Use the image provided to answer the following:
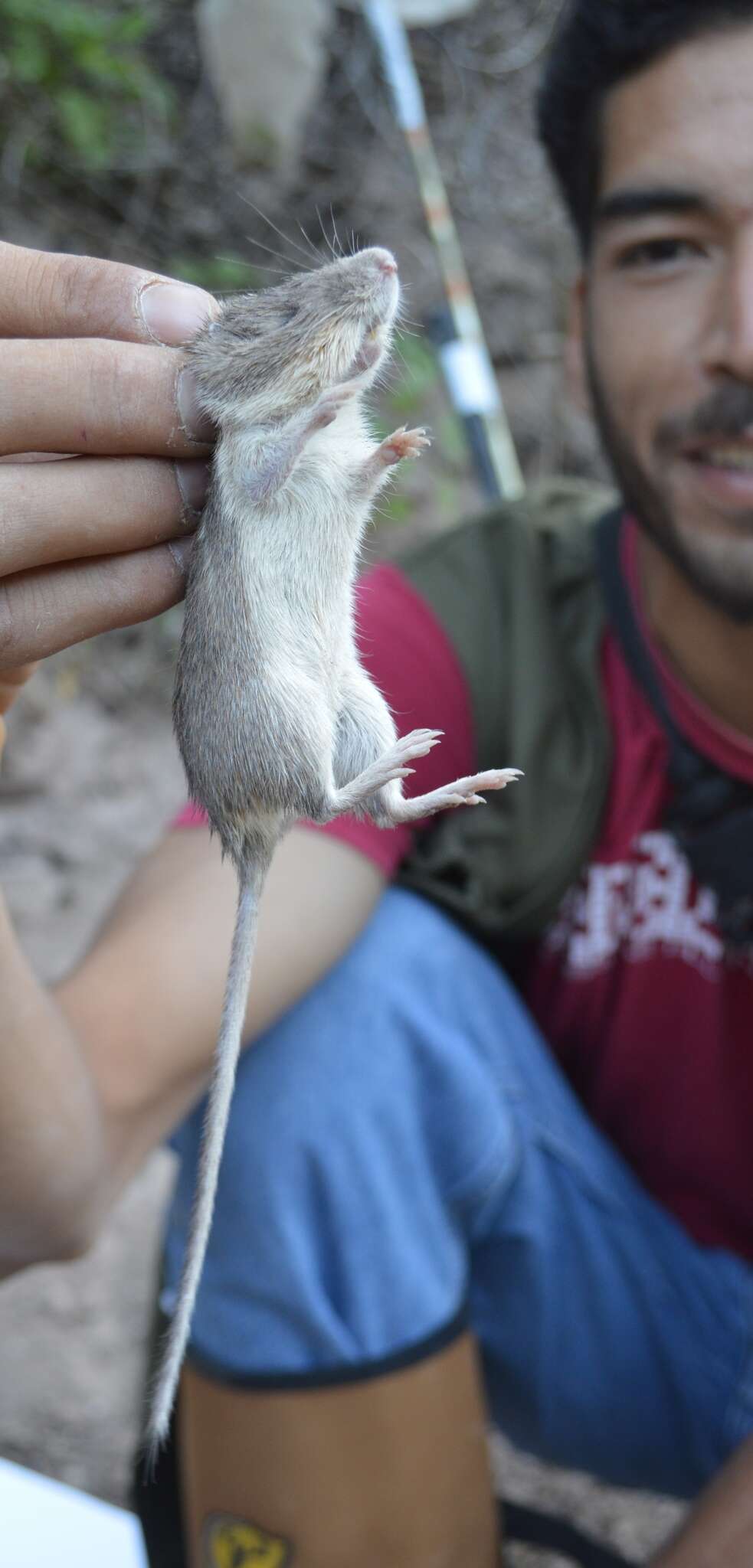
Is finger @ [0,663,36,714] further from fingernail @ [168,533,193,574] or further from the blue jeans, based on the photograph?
the blue jeans

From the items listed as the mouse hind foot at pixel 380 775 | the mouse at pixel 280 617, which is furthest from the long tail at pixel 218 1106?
the mouse hind foot at pixel 380 775

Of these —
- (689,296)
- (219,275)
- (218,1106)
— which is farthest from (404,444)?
(219,275)

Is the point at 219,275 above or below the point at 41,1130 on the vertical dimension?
above

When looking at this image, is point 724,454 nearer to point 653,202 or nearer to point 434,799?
point 653,202

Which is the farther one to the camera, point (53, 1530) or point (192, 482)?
point (53, 1530)

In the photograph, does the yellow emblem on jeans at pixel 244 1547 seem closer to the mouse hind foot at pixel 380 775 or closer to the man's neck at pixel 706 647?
the mouse hind foot at pixel 380 775

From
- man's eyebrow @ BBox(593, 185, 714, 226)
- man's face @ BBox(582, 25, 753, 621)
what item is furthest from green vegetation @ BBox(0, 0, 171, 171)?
man's eyebrow @ BBox(593, 185, 714, 226)
